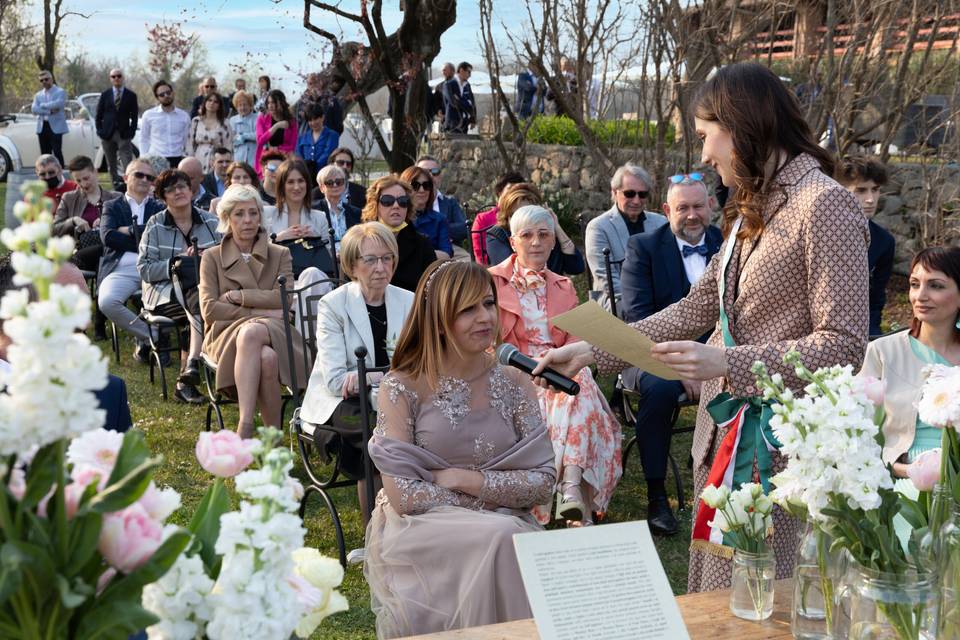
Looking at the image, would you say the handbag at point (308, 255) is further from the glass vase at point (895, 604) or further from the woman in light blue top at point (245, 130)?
the woman in light blue top at point (245, 130)

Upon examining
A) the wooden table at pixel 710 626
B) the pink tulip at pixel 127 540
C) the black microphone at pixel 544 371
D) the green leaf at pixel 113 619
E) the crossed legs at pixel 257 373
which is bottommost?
the crossed legs at pixel 257 373

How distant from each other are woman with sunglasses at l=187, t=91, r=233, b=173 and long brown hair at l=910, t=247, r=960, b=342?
35.1 feet

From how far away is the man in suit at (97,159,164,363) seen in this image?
328 inches

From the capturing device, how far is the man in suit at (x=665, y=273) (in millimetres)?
5578

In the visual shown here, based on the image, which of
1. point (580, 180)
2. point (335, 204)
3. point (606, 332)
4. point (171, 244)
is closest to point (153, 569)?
point (606, 332)

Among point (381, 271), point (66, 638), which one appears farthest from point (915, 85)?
point (66, 638)

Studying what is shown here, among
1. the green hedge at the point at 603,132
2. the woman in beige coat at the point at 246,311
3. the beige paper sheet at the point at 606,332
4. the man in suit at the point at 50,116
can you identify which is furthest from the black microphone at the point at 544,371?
the man in suit at the point at 50,116

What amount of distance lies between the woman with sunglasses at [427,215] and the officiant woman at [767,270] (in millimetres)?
5721

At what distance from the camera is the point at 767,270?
2670 millimetres

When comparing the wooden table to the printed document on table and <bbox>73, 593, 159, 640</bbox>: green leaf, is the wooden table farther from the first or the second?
<bbox>73, 593, 159, 640</bbox>: green leaf

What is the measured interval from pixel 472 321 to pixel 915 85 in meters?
6.29

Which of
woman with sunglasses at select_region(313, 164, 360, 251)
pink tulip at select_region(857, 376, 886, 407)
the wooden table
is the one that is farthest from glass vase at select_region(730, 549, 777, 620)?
woman with sunglasses at select_region(313, 164, 360, 251)

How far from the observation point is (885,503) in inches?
74.7

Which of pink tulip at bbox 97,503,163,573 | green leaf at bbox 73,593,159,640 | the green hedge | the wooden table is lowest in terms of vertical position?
the wooden table
